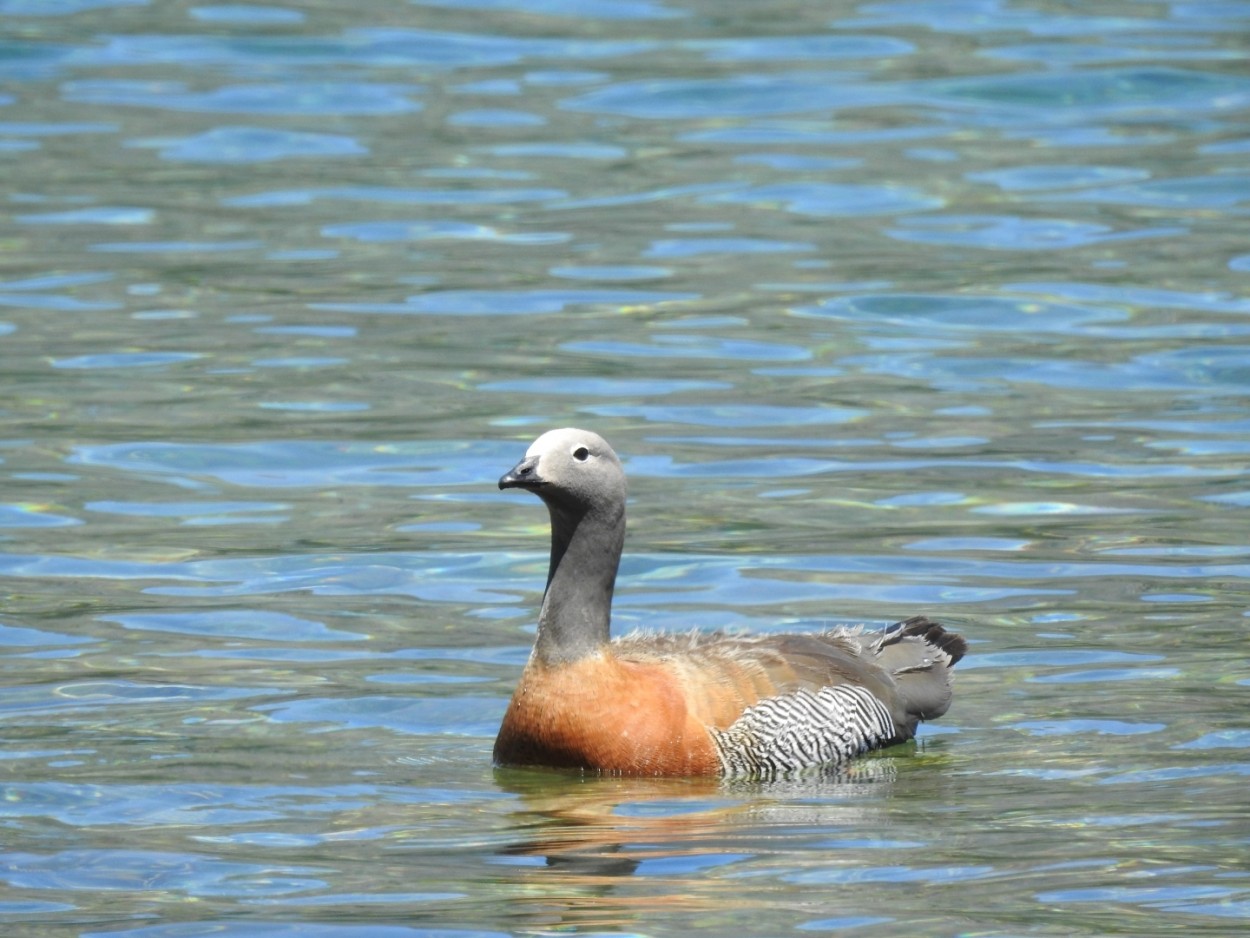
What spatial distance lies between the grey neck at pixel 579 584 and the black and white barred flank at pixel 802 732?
0.64 metres

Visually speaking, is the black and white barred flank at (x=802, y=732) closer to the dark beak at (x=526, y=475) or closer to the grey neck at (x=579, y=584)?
the grey neck at (x=579, y=584)

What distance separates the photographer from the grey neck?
10.2m

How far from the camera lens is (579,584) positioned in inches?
405

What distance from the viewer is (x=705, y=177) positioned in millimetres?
22031

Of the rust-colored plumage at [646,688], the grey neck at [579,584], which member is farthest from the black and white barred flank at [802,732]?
the grey neck at [579,584]

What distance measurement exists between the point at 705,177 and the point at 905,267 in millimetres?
3279

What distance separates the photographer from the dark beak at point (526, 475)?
9898 mm

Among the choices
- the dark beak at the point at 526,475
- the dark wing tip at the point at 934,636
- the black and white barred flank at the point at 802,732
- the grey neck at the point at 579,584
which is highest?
the dark beak at the point at 526,475

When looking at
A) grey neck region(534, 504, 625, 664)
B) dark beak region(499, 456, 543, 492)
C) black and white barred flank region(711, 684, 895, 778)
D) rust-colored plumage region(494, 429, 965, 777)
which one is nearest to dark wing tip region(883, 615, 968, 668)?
rust-colored plumage region(494, 429, 965, 777)

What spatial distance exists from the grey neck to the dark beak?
335 millimetres

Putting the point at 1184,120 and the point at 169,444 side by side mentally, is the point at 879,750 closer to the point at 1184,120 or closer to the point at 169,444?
the point at 169,444

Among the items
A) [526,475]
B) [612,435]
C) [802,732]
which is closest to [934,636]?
[802,732]

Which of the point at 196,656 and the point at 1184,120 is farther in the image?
the point at 1184,120

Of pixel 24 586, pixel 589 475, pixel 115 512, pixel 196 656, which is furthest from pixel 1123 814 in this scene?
pixel 115 512
